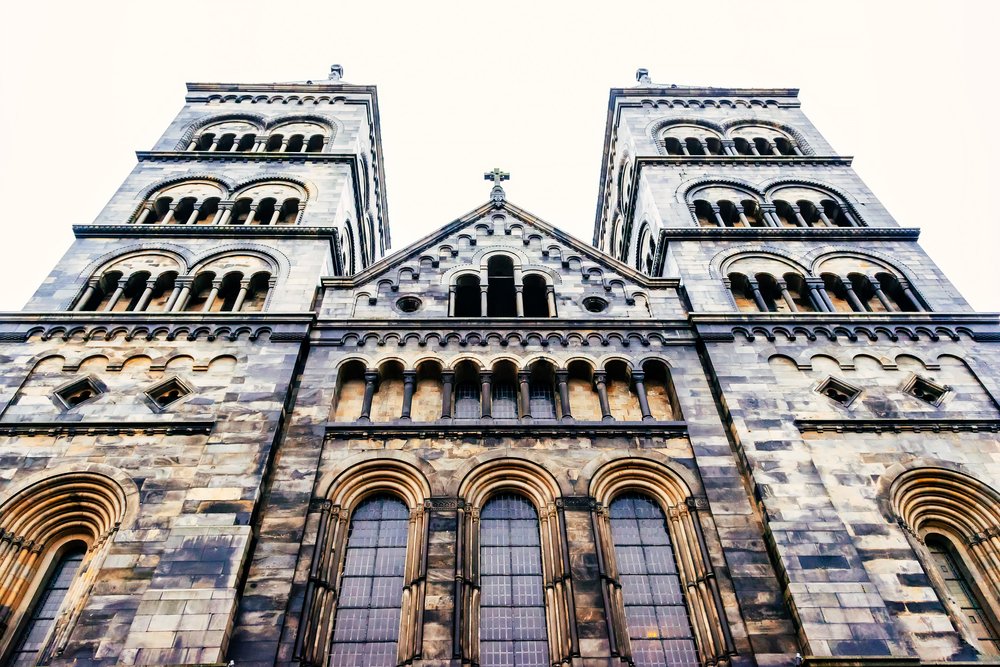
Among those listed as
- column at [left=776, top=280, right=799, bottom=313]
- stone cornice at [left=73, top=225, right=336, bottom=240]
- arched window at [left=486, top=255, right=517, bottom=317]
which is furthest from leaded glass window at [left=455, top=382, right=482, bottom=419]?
column at [left=776, top=280, right=799, bottom=313]

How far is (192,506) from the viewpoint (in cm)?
1332

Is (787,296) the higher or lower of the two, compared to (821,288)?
lower

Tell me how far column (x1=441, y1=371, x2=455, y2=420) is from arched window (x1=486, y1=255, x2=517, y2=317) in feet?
16.0

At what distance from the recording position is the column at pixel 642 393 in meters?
16.0

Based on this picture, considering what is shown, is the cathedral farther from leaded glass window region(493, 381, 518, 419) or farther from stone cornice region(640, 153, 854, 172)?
stone cornice region(640, 153, 854, 172)

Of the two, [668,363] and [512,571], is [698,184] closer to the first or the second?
[668,363]

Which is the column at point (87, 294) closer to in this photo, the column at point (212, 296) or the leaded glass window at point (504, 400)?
the column at point (212, 296)

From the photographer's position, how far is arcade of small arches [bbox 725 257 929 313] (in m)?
20.0

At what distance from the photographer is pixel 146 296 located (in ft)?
64.3

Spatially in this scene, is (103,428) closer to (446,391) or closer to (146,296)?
(146,296)

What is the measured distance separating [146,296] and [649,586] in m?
14.4

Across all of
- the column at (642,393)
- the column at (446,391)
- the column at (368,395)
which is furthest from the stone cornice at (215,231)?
the column at (642,393)

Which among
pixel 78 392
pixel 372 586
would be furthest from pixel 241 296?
pixel 372 586

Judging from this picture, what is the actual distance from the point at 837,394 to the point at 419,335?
31.3ft
